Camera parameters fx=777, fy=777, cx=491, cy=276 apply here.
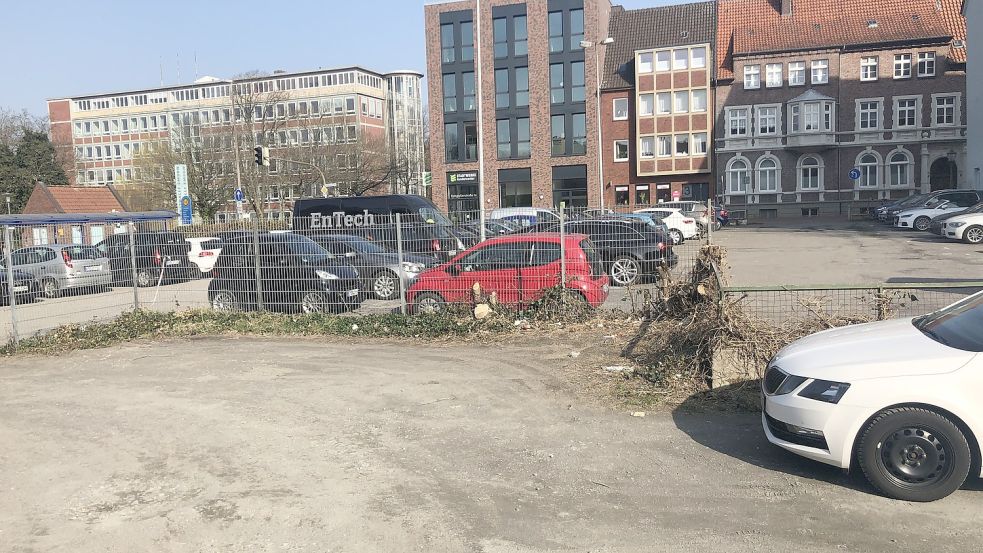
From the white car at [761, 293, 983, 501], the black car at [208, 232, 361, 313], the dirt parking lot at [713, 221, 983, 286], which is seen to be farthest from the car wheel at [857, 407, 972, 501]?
the dirt parking lot at [713, 221, 983, 286]

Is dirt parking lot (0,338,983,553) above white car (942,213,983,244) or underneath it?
underneath

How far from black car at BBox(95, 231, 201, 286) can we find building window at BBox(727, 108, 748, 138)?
46962 millimetres

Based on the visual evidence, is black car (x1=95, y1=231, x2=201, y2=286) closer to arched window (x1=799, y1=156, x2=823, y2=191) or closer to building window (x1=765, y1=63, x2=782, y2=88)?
arched window (x1=799, y1=156, x2=823, y2=191)

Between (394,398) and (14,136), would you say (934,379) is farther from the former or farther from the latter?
(14,136)

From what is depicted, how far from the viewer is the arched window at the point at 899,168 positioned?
52.4 metres

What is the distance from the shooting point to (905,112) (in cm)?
5231

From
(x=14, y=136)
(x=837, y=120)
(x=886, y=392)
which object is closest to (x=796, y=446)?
(x=886, y=392)

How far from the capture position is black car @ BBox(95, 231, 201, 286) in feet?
46.2

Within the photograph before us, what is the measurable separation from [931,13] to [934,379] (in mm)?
57800

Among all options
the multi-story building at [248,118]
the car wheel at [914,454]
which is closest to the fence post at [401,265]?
the car wheel at [914,454]

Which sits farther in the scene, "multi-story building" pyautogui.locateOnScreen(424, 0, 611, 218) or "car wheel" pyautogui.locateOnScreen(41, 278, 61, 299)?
"multi-story building" pyautogui.locateOnScreen(424, 0, 611, 218)

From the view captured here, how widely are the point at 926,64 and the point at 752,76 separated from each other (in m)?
11.0

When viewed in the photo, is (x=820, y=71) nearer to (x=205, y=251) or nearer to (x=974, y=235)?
(x=974, y=235)

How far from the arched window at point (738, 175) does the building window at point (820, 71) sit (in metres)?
7.12
